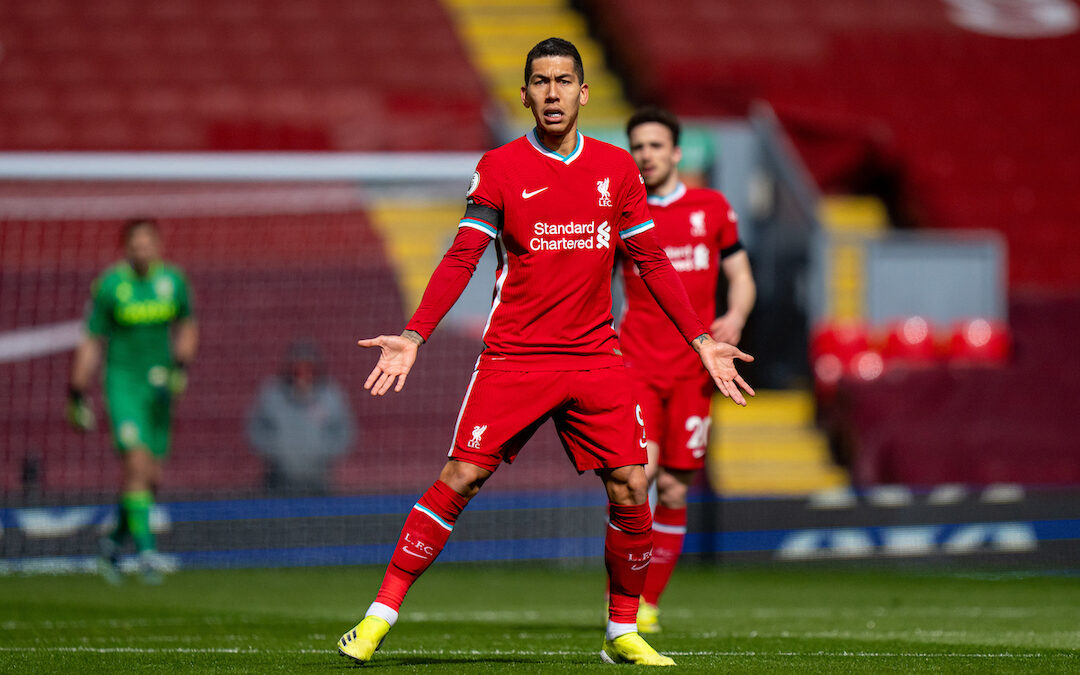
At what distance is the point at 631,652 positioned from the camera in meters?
5.40

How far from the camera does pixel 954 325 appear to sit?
1432 cm

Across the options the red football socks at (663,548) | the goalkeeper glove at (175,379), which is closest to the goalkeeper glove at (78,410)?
the goalkeeper glove at (175,379)

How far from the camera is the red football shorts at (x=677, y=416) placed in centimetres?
721

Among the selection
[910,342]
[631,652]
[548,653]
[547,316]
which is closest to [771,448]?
[910,342]

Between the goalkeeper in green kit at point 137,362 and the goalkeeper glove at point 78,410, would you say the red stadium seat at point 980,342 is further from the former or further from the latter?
the goalkeeper glove at point 78,410

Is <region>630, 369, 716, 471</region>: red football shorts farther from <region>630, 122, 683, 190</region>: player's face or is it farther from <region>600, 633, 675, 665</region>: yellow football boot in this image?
<region>600, 633, 675, 665</region>: yellow football boot

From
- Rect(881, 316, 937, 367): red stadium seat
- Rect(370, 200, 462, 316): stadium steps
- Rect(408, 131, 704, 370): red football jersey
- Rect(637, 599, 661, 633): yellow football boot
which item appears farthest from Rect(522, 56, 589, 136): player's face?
Rect(881, 316, 937, 367): red stadium seat

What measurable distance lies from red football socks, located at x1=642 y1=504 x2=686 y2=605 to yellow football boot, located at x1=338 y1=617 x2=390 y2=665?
2126mm

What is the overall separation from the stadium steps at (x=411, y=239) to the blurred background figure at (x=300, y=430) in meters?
2.12

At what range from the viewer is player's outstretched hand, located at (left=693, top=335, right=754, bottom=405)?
16.9 ft

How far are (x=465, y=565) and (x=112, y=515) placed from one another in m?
2.65

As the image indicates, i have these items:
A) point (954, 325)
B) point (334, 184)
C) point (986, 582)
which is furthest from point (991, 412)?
point (334, 184)

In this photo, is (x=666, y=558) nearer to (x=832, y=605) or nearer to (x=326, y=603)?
(x=832, y=605)

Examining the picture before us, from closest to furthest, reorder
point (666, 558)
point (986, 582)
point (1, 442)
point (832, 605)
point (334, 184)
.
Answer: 1. point (666, 558)
2. point (832, 605)
3. point (986, 582)
4. point (1, 442)
5. point (334, 184)
